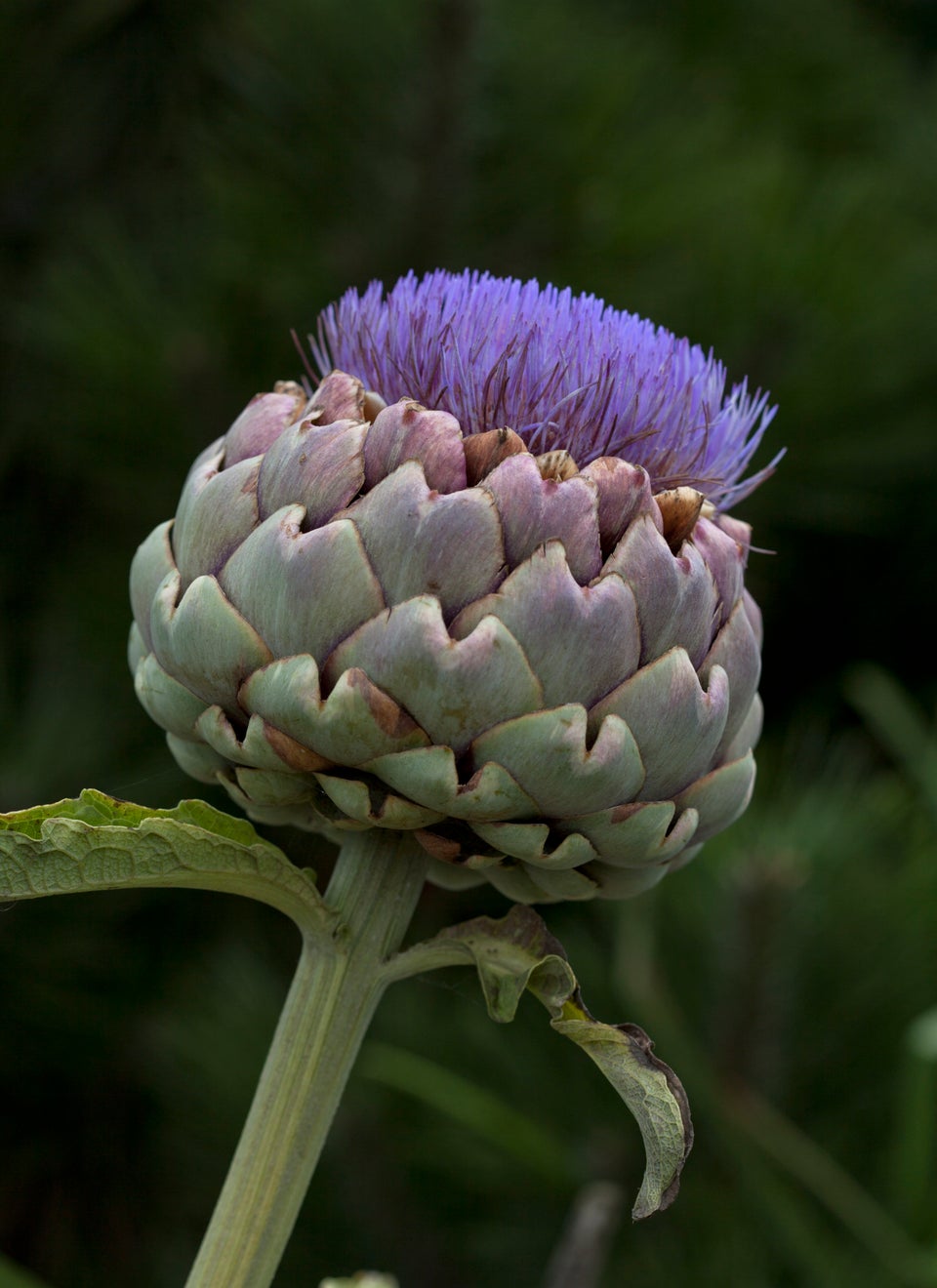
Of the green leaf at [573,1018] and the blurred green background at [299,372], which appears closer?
the green leaf at [573,1018]

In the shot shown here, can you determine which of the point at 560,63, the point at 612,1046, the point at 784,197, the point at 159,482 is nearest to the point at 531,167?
the point at 560,63

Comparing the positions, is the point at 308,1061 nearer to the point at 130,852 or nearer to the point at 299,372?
the point at 130,852

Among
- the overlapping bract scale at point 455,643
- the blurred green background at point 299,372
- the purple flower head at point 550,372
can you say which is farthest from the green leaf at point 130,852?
the blurred green background at point 299,372

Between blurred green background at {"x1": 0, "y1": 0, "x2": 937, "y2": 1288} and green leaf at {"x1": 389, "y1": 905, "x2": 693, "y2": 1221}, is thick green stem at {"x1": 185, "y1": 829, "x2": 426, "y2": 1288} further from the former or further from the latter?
blurred green background at {"x1": 0, "y1": 0, "x2": 937, "y2": 1288}

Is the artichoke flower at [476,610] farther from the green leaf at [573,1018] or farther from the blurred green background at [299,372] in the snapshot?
the blurred green background at [299,372]

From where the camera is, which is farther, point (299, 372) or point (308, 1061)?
point (299, 372)

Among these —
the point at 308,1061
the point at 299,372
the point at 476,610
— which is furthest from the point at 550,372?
the point at 299,372
